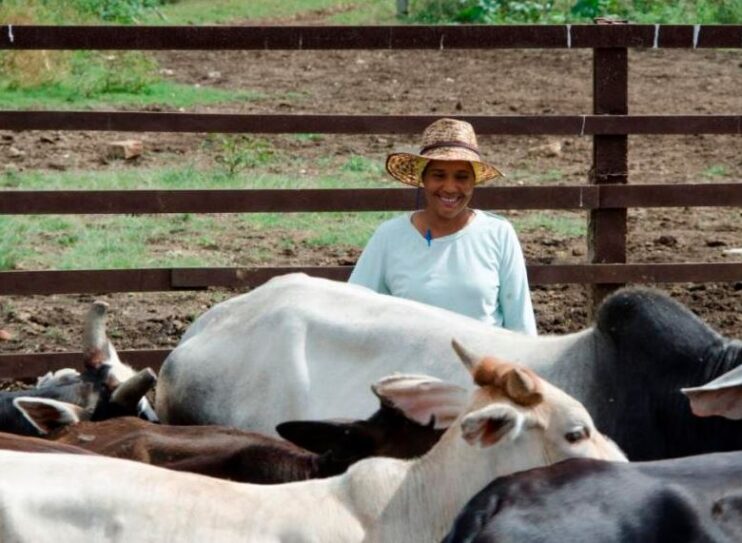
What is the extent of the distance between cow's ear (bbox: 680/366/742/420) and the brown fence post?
321cm

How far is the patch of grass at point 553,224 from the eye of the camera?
10797mm

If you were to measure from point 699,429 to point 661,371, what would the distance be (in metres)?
0.21

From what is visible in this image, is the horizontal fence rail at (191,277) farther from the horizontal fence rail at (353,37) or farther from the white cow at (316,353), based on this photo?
the white cow at (316,353)

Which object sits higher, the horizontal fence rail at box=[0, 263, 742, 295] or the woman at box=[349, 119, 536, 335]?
the woman at box=[349, 119, 536, 335]

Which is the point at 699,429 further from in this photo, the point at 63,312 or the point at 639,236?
the point at 639,236

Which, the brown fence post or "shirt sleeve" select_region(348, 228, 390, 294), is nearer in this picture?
"shirt sleeve" select_region(348, 228, 390, 294)

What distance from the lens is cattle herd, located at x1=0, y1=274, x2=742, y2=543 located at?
3.67 m

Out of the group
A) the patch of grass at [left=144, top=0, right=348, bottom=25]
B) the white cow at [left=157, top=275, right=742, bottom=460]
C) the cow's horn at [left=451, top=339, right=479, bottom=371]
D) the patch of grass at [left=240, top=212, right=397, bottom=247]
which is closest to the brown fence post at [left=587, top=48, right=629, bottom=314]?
the white cow at [left=157, top=275, right=742, bottom=460]

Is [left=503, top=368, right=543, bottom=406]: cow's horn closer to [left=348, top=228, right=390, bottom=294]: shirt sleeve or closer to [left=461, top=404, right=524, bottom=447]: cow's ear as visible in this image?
[left=461, top=404, right=524, bottom=447]: cow's ear

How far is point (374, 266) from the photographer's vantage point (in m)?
6.25

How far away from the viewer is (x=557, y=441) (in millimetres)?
4113

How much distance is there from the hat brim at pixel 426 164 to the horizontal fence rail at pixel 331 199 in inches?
42.0

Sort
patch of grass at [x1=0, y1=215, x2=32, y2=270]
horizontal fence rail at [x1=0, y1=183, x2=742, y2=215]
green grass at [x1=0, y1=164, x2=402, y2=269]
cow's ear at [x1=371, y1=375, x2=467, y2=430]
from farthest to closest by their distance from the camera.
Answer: green grass at [x1=0, y1=164, x2=402, y2=269]
patch of grass at [x1=0, y1=215, x2=32, y2=270]
horizontal fence rail at [x1=0, y1=183, x2=742, y2=215]
cow's ear at [x1=371, y1=375, x2=467, y2=430]

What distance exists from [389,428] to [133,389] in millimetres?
1044
